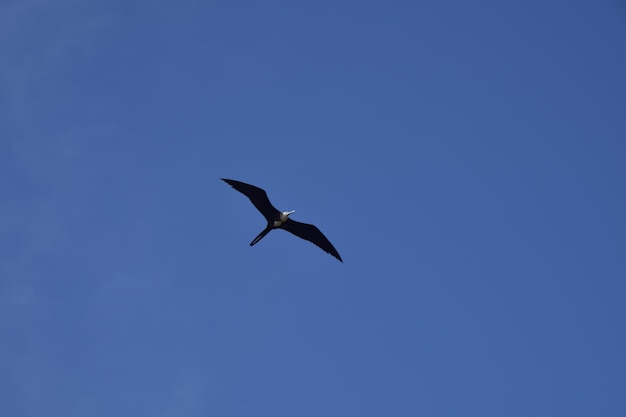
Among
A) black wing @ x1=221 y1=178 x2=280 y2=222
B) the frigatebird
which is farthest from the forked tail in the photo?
black wing @ x1=221 y1=178 x2=280 y2=222

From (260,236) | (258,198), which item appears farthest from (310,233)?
(258,198)

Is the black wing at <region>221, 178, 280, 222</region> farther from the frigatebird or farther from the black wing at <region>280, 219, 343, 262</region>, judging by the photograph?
the black wing at <region>280, 219, 343, 262</region>

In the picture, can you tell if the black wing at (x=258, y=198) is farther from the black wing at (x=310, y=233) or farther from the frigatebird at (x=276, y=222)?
the black wing at (x=310, y=233)

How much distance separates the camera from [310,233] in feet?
125

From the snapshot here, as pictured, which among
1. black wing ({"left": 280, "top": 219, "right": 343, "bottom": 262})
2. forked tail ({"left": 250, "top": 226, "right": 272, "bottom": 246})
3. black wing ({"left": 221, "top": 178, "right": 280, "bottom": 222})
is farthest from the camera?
black wing ({"left": 280, "top": 219, "right": 343, "bottom": 262})

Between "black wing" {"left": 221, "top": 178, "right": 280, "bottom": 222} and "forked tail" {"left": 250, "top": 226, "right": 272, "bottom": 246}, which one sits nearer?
"black wing" {"left": 221, "top": 178, "right": 280, "bottom": 222}

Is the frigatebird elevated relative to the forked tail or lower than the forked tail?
elevated

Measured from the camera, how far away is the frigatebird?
36406 millimetres

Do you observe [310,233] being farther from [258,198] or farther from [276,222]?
[258,198]

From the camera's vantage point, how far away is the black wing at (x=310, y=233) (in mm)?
37875

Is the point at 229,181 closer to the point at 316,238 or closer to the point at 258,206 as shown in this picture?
the point at 258,206

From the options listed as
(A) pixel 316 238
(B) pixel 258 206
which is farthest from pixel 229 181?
(A) pixel 316 238

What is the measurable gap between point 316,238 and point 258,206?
2912mm

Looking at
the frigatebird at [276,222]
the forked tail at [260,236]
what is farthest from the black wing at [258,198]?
the forked tail at [260,236]
